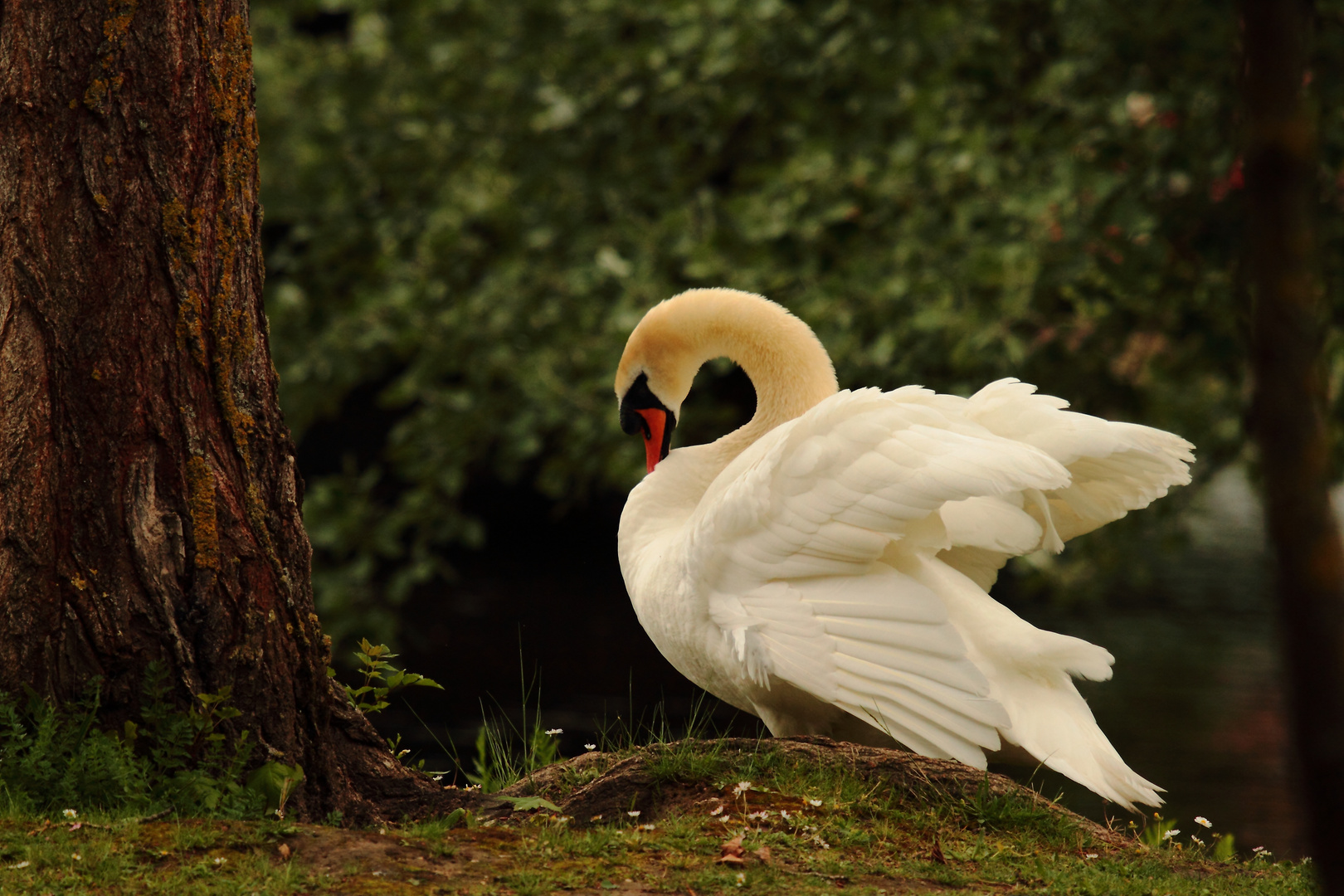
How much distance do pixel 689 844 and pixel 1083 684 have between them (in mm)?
10296

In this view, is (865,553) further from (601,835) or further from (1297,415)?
(1297,415)

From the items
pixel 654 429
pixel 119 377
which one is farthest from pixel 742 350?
pixel 119 377

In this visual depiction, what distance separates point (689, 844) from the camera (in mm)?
3066

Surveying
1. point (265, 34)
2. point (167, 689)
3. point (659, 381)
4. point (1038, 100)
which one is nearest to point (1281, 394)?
point (167, 689)

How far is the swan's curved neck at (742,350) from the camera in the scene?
4941 mm

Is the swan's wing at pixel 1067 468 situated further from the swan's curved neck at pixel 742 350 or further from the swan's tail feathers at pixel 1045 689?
the swan's curved neck at pixel 742 350

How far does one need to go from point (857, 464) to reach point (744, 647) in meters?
0.59

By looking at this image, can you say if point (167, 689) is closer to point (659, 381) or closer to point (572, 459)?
point (659, 381)

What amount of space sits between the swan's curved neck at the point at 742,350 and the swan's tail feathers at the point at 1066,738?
1.44 metres

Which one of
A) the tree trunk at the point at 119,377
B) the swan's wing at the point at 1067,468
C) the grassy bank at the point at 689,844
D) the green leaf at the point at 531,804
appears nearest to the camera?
the grassy bank at the point at 689,844

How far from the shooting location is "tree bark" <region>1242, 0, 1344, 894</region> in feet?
3.52

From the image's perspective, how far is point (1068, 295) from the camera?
6.74 m

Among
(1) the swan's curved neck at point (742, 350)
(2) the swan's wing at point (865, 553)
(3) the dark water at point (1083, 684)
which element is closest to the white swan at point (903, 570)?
(2) the swan's wing at point (865, 553)

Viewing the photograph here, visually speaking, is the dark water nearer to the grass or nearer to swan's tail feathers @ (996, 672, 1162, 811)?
swan's tail feathers @ (996, 672, 1162, 811)
